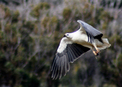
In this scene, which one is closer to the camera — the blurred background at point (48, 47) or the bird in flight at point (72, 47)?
the bird in flight at point (72, 47)

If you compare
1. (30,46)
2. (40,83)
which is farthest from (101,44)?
(30,46)

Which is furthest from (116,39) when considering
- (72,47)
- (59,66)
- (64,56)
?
(59,66)

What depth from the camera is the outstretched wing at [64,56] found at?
8.17m

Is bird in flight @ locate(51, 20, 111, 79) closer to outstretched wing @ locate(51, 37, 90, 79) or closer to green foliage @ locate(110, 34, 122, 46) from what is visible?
outstretched wing @ locate(51, 37, 90, 79)

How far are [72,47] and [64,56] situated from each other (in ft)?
1.33

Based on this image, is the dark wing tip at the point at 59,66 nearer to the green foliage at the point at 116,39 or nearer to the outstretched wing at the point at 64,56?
the outstretched wing at the point at 64,56

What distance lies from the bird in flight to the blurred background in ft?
33.7

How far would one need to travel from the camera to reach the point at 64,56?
830 centimetres

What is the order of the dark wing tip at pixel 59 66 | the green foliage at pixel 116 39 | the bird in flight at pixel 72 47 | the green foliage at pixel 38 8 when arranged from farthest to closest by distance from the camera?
the green foliage at pixel 38 8
the green foliage at pixel 116 39
the dark wing tip at pixel 59 66
the bird in flight at pixel 72 47

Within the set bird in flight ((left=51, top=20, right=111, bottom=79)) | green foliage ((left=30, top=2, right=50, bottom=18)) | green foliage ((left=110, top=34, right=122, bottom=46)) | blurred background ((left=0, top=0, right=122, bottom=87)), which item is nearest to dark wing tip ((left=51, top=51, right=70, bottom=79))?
bird in flight ((left=51, top=20, right=111, bottom=79))

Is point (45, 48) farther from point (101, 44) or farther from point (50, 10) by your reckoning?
point (101, 44)

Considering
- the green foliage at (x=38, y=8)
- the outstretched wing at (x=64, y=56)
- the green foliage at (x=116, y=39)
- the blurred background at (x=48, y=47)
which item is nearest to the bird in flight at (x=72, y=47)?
the outstretched wing at (x=64, y=56)

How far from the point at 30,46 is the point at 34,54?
81cm

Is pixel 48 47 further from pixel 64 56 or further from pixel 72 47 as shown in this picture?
pixel 64 56
